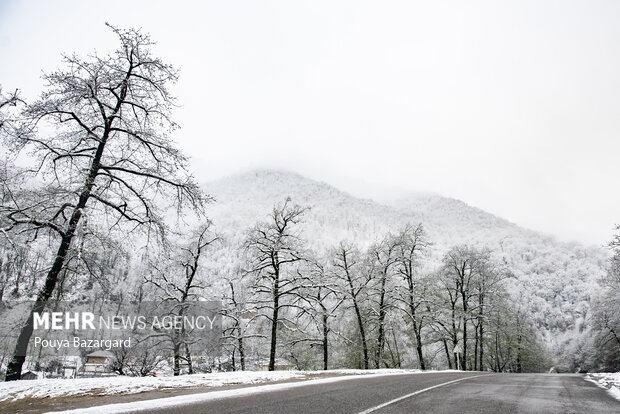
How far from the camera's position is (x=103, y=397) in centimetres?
744

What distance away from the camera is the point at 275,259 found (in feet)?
74.6

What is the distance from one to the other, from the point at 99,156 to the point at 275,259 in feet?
43.0

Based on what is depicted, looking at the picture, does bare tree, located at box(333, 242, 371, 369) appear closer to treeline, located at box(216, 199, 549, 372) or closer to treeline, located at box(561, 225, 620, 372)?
treeline, located at box(216, 199, 549, 372)

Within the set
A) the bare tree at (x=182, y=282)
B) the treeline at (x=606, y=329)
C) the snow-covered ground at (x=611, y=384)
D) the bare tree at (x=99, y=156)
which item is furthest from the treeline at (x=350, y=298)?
A: the snow-covered ground at (x=611, y=384)

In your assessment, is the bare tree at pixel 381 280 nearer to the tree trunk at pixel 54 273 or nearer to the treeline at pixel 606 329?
the treeline at pixel 606 329

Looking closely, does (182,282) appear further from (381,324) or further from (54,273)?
(381,324)

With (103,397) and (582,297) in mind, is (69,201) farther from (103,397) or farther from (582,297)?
(582,297)

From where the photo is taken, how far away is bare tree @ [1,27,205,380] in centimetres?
1005

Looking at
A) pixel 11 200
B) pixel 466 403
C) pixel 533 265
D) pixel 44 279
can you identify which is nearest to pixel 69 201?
pixel 11 200

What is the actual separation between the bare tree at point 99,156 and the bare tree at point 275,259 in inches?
399

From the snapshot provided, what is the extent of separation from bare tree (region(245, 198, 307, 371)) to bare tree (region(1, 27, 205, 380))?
10131 mm

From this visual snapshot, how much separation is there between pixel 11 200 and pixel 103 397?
21.5ft

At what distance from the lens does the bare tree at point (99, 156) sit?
396 inches

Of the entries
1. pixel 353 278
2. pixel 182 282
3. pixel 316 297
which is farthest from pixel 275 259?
pixel 353 278
